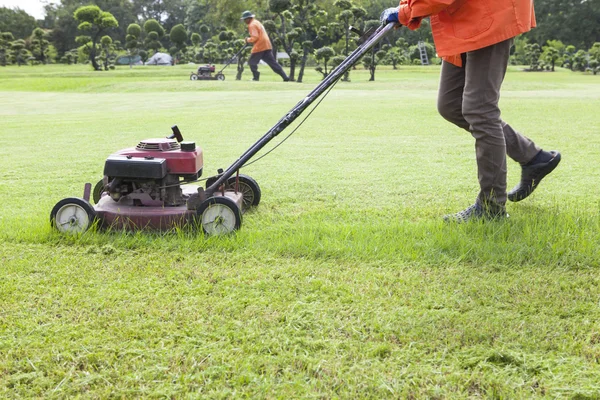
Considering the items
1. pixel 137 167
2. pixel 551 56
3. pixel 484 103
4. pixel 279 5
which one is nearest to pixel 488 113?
pixel 484 103

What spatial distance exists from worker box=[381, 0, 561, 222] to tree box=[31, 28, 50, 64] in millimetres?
44650

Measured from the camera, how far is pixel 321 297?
1.99 m

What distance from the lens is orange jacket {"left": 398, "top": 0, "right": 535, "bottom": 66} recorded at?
2512 millimetres

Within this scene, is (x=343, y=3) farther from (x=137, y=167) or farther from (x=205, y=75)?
(x=137, y=167)

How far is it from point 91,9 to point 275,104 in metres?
25.6

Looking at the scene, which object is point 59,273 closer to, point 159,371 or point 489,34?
point 159,371

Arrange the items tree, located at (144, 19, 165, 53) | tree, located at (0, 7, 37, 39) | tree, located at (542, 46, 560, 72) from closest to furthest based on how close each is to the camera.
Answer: tree, located at (542, 46, 560, 72)
tree, located at (144, 19, 165, 53)
tree, located at (0, 7, 37, 39)

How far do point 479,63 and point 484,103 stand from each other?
181 millimetres

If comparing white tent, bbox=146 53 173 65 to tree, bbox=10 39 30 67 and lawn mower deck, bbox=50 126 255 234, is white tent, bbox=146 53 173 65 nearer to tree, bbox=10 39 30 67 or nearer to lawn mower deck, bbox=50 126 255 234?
tree, bbox=10 39 30 67

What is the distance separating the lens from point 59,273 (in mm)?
2234

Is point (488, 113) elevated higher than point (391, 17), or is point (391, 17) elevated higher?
point (391, 17)

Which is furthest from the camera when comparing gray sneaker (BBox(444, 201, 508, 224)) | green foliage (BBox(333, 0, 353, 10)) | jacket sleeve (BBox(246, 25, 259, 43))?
green foliage (BBox(333, 0, 353, 10))

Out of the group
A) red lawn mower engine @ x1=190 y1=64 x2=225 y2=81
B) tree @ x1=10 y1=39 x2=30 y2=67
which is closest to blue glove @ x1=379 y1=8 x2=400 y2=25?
red lawn mower engine @ x1=190 y1=64 x2=225 y2=81

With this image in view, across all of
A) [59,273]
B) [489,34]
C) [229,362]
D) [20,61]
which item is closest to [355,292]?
[229,362]
